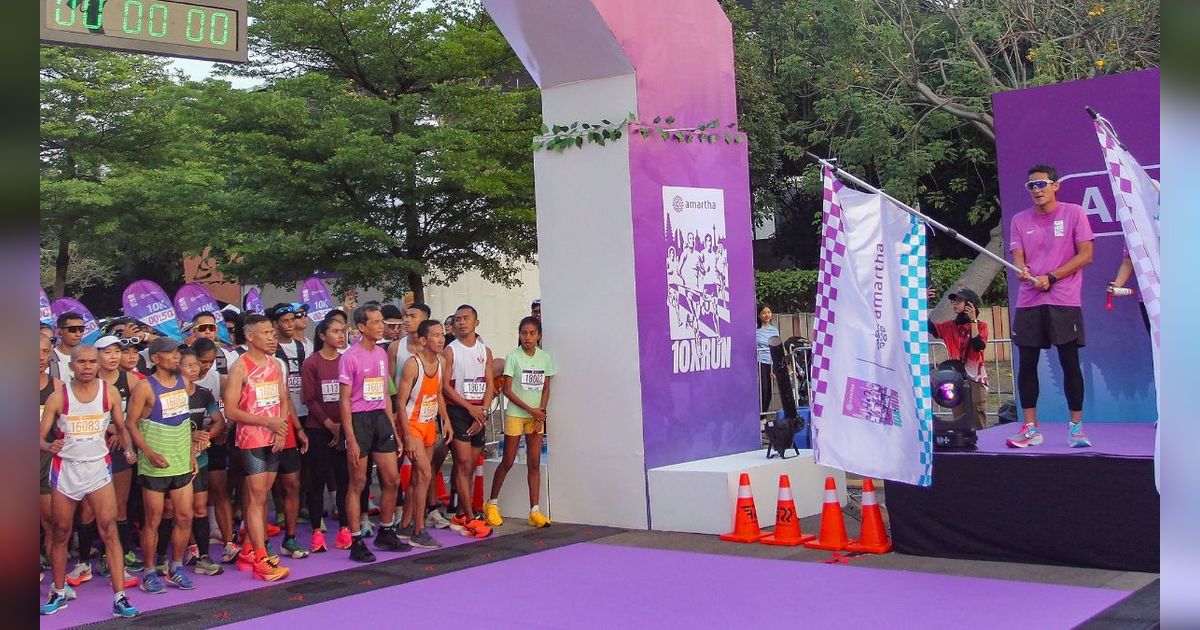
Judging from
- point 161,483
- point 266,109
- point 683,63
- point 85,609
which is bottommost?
point 85,609

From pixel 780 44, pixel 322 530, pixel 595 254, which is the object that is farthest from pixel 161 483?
pixel 780 44

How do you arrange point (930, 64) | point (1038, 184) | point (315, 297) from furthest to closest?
point (930, 64) < point (315, 297) < point (1038, 184)

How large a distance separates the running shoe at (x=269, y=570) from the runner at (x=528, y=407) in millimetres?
2197

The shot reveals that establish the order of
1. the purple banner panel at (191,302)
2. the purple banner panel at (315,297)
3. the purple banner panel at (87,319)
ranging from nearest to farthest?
the purple banner panel at (87,319), the purple banner panel at (191,302), the purple banner panel at (315,297)

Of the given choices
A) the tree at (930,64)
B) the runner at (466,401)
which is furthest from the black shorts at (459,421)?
the tree at (930,64)

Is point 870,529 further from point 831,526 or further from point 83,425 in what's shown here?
point 83,425

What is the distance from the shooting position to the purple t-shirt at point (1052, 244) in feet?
24.1

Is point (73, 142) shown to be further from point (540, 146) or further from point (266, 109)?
point (540, 146)

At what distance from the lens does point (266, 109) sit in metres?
16.6

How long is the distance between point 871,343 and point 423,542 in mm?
3836

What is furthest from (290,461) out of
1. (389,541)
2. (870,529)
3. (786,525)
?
(870,529)

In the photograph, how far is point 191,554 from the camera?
8.36m

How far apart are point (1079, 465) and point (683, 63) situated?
15.8ft

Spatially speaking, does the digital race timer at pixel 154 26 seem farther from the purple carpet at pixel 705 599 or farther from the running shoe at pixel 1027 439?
the running shoe at pixel 1027 439
